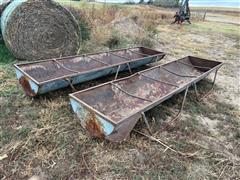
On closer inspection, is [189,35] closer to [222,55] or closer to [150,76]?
[222,55]

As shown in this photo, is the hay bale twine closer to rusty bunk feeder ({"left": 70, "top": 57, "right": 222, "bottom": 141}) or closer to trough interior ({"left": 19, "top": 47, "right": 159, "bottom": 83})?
trough interior ({"left": 19, "top": 47, "right": 159, "bottom": 83})

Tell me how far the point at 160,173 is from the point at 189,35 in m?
8.80

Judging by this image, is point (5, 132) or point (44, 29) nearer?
point (5, 132)

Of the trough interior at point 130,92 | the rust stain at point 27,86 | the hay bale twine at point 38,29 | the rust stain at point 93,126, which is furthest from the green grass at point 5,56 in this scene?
the rust stain at point 93,126

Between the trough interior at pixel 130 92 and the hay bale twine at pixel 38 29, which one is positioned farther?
the hay bale twine at pixel 38 29

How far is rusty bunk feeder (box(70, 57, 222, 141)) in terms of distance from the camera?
255 cm

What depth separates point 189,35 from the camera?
10.1 metres

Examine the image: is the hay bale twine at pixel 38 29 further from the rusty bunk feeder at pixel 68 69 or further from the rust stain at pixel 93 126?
the rust stain at pixel 93 126

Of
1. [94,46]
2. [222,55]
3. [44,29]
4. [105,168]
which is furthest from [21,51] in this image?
[222,55]

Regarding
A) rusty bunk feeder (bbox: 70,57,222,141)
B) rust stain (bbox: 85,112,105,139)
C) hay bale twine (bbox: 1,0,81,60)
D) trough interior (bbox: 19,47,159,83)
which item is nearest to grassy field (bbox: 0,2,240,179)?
rust stain (bbox: 85,112,105,139)

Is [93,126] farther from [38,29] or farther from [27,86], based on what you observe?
[38,29]

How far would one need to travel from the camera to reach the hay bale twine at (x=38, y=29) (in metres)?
4.55

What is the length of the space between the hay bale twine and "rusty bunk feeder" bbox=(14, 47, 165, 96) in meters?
0.85

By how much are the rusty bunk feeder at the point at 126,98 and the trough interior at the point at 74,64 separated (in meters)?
0.95
